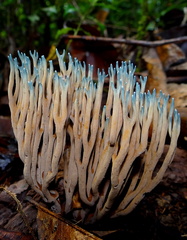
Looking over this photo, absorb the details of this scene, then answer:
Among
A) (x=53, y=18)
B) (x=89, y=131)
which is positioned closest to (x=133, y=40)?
(x=89, y=131)

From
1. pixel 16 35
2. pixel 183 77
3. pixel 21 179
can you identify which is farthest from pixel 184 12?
pixel 21 179

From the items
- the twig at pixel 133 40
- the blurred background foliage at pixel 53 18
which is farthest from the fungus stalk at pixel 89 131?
the blurred background foliage at pixel 53 18

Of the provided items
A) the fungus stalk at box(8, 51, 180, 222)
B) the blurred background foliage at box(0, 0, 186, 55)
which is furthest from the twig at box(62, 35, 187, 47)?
the fungus stalk at box(8, 51, 180, 222)

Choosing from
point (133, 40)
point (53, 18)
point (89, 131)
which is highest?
point (53, 18)

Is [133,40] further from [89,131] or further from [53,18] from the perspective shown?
[53,18]

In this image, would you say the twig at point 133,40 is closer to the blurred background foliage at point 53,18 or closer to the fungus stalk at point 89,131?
the blurred background foliage at point 53,18

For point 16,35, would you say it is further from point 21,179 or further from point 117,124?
point 117,124

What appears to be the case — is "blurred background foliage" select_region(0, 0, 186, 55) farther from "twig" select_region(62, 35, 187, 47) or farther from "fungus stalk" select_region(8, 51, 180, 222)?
"fungus stalk" select_region(8, 51, 180, 222)

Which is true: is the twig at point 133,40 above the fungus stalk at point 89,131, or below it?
above

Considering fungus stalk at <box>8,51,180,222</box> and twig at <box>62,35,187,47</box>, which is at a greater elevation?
twig at <box>62,35,187,47</box>
